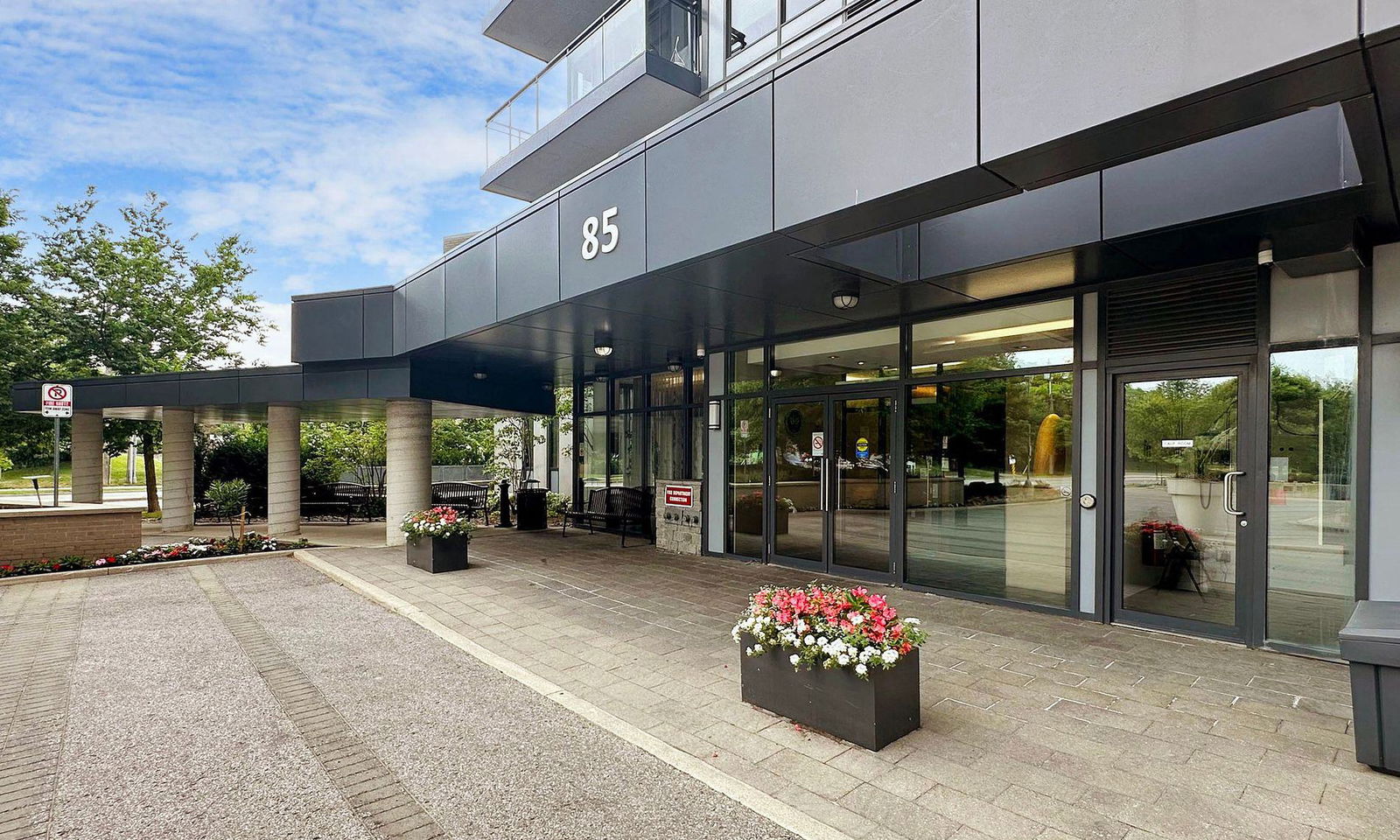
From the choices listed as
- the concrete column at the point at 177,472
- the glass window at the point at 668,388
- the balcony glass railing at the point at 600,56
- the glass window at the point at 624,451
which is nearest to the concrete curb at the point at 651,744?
the glass window at the point at 668,388

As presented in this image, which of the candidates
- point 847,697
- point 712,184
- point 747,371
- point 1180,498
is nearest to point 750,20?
point 747,371

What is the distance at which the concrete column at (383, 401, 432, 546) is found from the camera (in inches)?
466

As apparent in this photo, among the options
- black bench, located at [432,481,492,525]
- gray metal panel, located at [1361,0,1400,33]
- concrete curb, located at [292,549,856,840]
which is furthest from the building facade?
black bench, located at [432,481,492,525]

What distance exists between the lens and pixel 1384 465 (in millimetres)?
5027

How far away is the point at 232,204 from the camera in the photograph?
23188mm

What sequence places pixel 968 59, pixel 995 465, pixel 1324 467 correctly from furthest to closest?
pixel 995 465 < pixel 1324 467 < pixel 968 59

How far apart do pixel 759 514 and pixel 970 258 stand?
510cm

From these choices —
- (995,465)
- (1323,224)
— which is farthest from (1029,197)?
(995,465)

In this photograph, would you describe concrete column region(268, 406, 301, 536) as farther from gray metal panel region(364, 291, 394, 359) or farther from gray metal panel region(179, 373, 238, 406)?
gray metal panel region(364, 291, 394, 359)

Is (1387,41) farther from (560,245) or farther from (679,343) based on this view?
(679,343)

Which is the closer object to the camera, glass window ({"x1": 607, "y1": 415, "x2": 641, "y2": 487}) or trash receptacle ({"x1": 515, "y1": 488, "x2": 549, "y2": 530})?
glass window ({"x1": 607, "y1": 415, "x2": 641, "y2": 487})

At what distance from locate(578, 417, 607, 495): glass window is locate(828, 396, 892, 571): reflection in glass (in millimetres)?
6400

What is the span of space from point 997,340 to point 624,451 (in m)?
7.92

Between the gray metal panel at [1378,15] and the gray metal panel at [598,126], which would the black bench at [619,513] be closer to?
the gray metal panel at [598,126]
